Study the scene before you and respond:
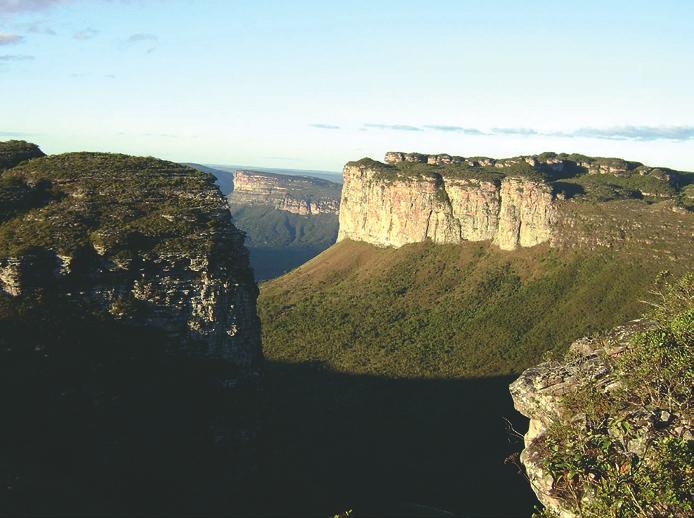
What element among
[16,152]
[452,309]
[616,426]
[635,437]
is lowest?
[452,309]

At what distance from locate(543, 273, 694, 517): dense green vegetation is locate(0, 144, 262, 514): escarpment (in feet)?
90.7

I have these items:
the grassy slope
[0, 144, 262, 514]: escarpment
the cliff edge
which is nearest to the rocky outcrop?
[0, 144, 262, 514]: escarpment

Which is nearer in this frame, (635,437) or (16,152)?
(635,437)

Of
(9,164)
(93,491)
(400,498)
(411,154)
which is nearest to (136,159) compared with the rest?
(9,164)

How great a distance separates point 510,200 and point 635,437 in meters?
106

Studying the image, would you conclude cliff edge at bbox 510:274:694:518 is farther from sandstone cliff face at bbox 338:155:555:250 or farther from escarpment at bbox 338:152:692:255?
sandstone cliff face at bbox 338:155:555:250

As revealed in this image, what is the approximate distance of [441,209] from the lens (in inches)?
5187

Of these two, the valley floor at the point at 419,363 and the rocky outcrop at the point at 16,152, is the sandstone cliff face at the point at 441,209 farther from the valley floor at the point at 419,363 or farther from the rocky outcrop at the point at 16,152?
the rocky outcrop at the point at 16,152

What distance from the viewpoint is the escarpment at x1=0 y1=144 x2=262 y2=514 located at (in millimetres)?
38312

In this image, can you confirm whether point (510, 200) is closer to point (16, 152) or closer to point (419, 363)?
point (419, 363)

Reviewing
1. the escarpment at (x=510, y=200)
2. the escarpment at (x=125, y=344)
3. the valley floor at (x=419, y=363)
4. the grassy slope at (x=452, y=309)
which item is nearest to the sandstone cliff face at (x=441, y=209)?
the escarpment at (x=510, y=200)

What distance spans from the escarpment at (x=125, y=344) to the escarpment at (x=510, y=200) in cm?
7260

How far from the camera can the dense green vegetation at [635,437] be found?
15438 millimetres

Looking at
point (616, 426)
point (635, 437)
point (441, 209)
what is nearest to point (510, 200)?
point (441, 209)
